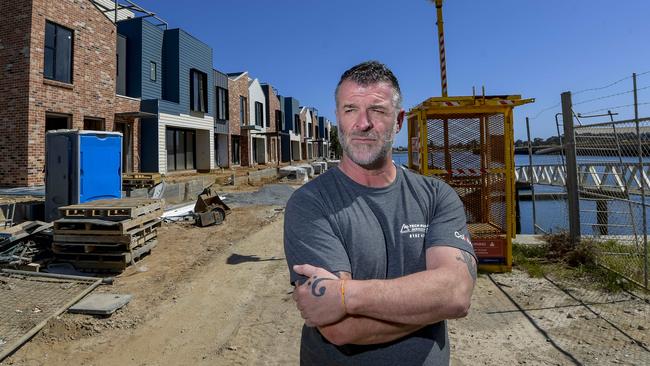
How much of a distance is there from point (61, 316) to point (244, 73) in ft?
99.4

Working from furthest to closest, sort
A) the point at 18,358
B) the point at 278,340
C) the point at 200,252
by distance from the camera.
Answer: the point at 200,252
the point at 278,340
the point at 18,358

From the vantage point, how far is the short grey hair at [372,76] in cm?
186

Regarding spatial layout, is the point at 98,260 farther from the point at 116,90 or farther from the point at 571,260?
the point at 116,90

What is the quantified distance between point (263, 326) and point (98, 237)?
11.9 feet

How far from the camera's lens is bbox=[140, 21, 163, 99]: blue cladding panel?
20.1 meters

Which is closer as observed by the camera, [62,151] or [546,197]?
[62,151]

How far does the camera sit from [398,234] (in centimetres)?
175

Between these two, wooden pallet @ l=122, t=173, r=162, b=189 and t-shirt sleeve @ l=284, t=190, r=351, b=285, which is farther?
wooden pallet @ l=122, t=173, r=162, b=189

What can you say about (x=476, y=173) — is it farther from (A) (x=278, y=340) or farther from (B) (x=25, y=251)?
(B) (x=25, y=251)

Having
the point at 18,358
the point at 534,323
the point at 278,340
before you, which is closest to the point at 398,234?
the point at 278,340

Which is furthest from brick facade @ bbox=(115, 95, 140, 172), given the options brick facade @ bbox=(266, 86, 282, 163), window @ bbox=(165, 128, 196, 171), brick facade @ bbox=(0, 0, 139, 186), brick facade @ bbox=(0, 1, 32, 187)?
brick facade @ bbox=(266, 86, 282, 163)

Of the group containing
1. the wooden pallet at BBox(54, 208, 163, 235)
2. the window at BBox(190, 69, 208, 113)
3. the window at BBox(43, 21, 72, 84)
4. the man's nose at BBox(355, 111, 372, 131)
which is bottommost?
the wooden pallet at BBox(54, 208, 163, 235)

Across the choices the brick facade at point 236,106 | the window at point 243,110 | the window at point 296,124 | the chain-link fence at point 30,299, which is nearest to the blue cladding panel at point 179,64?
the brick facade at point 236,106

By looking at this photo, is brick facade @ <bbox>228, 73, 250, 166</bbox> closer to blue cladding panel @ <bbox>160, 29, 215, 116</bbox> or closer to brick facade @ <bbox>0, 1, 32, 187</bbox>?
blue cladding panel @ <bbox>160, 29, 215, 116</bbox>
